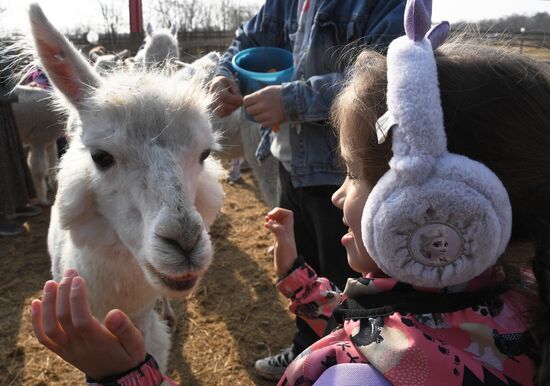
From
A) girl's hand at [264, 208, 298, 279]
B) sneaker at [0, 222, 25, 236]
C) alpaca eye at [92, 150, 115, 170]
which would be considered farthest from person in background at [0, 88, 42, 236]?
girl's hand at [264, 208, 298, 279]

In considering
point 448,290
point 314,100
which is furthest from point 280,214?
point 448,290

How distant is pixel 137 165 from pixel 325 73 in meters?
0.90

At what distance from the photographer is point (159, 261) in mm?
1299

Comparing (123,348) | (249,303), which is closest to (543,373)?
(123,348)

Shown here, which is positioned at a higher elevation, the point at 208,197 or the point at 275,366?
the point at 208,197

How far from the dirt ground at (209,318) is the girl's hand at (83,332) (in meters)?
1.81

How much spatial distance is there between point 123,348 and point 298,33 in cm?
151

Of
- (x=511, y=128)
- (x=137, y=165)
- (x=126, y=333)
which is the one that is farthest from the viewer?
(x=137, y=165)

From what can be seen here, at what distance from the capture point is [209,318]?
3.22 meters

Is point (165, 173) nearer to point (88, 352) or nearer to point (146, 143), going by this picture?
point (146, 143)

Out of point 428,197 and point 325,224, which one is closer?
point 428,197

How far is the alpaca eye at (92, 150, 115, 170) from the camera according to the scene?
5.06 feet

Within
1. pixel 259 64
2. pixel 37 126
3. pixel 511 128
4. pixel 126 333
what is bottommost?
pixel 37 126

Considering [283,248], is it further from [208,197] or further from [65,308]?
[65,308]
